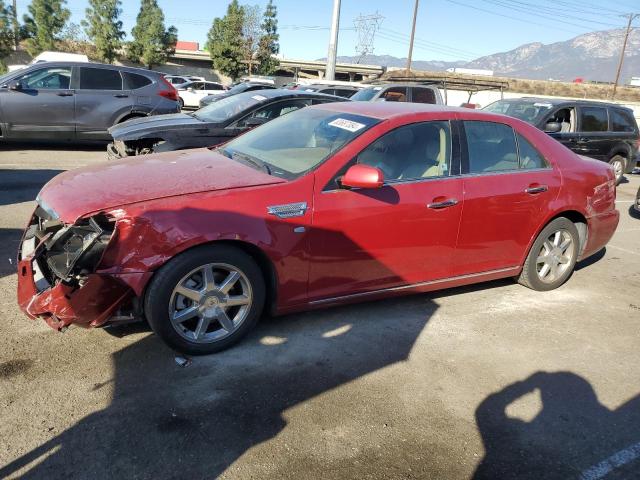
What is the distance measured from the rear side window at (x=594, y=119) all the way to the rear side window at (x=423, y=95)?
13.3 ft

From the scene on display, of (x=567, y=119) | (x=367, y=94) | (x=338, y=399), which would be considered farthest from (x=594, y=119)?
(x=338, y=399)

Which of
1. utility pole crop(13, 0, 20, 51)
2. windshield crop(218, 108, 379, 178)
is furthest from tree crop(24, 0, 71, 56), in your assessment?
windshield crop(218, 108, 379, 178)

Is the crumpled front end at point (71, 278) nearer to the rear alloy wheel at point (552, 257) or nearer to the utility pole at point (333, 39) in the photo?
the rear alloy wheel at point (552, 257)

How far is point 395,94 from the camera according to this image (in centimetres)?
1336

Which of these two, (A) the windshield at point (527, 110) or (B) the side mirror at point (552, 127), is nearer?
(B) the side mirror at point (552, 127)

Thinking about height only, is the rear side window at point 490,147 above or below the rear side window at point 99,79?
below

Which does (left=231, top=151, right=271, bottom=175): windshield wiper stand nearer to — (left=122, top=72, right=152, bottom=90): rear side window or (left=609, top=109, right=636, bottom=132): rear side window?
(left=122, top=72, right=152, bottom=90): rear side window

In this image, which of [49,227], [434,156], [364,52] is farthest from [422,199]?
[364,52]

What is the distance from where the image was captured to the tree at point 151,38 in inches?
1912

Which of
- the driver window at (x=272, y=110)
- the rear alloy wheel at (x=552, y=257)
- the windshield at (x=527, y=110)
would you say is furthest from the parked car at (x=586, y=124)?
the rear alloy wheel at (x=552, y=257)

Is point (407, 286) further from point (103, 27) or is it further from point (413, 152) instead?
point (103, 27)

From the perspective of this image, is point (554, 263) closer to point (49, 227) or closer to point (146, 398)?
point (146, 398)

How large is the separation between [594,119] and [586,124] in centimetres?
38

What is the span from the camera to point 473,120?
4.37 m
